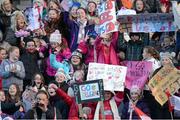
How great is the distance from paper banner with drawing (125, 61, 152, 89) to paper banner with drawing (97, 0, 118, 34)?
71cm

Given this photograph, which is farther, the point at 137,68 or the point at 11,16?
the point at 11,16

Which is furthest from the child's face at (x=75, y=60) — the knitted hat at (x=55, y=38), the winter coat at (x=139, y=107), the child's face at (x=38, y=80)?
the winter coat at (x=139, y=107)

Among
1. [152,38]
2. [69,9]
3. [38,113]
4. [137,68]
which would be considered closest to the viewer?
[38,113]

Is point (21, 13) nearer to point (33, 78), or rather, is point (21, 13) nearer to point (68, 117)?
point (33, 78)

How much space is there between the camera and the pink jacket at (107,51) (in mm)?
12875

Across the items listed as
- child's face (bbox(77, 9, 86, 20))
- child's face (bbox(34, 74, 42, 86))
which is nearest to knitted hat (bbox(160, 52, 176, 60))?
child's face (bbox(77, 9, 86, 20))

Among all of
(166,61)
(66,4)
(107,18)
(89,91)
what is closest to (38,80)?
(89,91)

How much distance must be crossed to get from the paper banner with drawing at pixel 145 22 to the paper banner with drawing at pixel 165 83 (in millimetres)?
1440

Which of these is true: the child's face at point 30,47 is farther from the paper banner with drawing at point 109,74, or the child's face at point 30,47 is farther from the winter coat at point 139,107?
the winter coat at point 139,107

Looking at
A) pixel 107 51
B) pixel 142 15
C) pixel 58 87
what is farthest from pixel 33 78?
pixel 142 15

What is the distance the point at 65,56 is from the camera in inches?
521

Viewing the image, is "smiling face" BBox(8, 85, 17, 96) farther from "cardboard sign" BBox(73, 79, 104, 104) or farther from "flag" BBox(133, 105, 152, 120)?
"flag" BBox(133, 105, 152, 120)

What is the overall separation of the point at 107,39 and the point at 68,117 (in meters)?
1.66

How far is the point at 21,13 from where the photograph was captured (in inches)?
544
